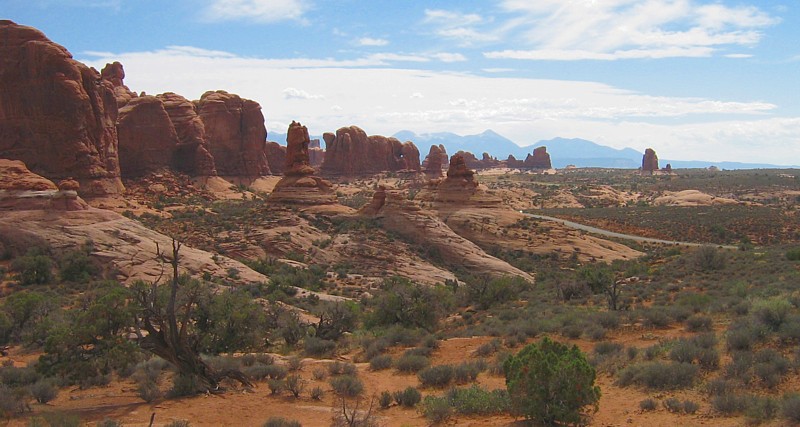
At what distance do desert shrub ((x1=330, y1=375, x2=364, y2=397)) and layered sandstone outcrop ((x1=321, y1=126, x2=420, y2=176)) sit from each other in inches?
3840

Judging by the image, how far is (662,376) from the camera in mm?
10883

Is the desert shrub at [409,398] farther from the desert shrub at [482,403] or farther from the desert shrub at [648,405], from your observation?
the desert shrub at [648,405]

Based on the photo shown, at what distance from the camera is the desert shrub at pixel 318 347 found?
16.9 metres

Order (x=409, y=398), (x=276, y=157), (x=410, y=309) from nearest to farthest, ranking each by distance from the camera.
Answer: (x=409, y=398) → (x=410, y=309) → (x=276, y=157)

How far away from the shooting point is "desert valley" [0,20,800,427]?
10.9 meters

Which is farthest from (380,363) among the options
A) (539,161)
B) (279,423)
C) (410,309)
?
(539,161)

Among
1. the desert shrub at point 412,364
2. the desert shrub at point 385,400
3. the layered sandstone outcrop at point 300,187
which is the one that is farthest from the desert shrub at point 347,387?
the layered sandstone outcrop at point 300,187

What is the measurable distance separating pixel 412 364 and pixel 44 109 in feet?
121

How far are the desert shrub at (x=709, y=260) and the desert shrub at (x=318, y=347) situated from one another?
2034 centimetres

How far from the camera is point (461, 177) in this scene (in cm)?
5197

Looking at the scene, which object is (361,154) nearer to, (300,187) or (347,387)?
(300,187)

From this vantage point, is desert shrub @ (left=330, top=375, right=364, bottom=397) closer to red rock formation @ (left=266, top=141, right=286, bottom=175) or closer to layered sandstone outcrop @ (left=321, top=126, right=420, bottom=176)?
red rock formation @ (left=266, top=141, right=286, bottom=175)

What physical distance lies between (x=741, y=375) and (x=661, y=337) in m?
4.68

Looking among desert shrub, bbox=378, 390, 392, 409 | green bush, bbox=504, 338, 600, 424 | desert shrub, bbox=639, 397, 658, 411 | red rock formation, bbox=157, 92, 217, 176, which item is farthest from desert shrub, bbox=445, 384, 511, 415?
red rock formation, bbox=157, 92, 217, 176
